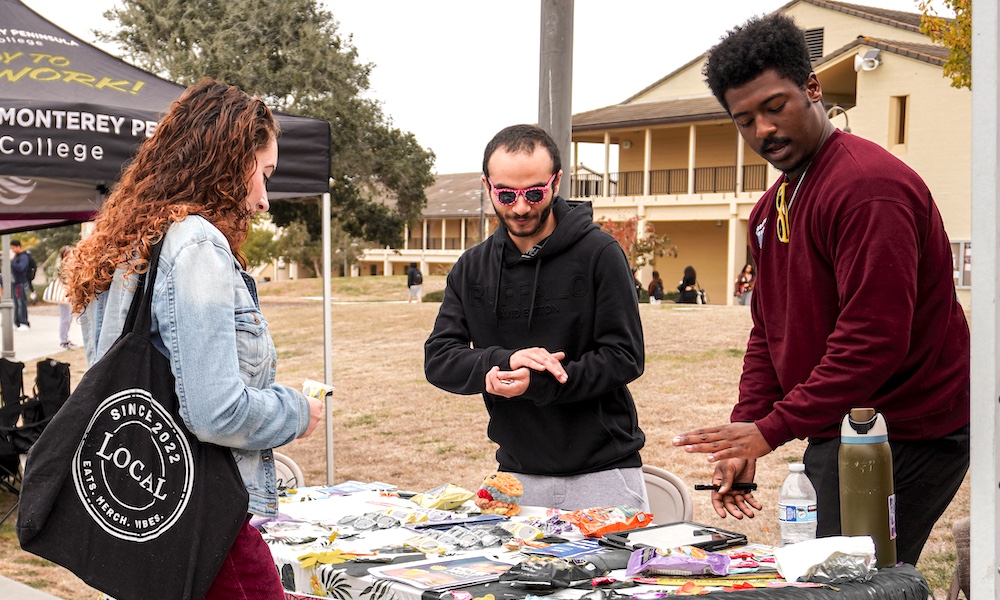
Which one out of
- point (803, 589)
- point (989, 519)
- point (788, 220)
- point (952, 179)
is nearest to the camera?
point (989, 519)

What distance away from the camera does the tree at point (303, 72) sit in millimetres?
30188

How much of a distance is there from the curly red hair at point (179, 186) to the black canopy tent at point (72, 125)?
314 centimetres

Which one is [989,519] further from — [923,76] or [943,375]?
[923,76]

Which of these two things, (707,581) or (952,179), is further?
(952,179)

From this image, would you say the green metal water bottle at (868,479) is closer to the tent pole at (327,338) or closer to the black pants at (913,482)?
the black pants at (913,482)

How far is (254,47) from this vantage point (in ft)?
101

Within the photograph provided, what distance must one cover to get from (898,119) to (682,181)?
31.7ft

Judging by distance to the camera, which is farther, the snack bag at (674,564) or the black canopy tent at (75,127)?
the black canopy tent at (75,127)

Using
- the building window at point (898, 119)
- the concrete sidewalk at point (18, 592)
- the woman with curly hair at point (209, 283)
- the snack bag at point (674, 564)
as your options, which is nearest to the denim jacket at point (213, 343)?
the woman with curly hair at point (209, 283)

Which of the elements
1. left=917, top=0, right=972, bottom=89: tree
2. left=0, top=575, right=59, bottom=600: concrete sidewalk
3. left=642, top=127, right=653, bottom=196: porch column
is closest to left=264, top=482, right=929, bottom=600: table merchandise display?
left=0, top=575, right=59, bottom=600: concrete sidewalk

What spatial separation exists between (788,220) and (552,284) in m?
0.85

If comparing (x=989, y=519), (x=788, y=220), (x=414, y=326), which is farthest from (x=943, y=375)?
(x=414, y=326)

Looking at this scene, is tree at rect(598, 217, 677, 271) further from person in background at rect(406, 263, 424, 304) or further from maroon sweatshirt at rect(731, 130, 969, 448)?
maroon sweatshirt at rect(731, 130, 969, 448)

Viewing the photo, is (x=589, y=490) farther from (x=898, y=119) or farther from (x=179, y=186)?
(x=898, y=119)
